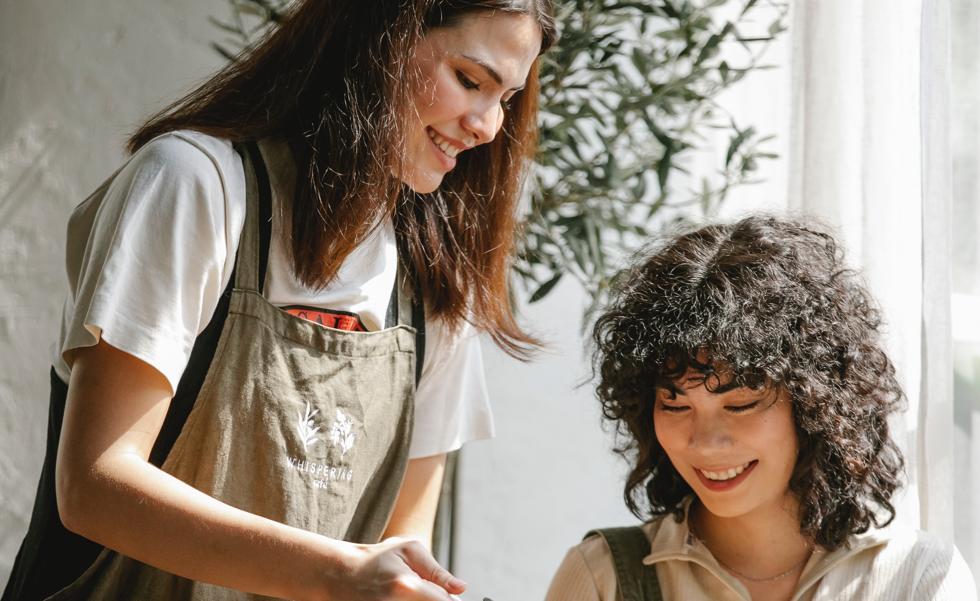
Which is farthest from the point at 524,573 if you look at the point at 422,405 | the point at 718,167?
the point at 422,405

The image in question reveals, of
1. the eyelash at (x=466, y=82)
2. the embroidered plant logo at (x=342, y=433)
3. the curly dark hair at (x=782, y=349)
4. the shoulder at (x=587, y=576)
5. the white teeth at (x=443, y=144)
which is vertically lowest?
the shoulder at (x=587, y=576)

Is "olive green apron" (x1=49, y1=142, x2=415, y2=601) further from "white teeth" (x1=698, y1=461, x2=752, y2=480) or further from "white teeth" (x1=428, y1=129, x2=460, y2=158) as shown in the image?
"white teeth" (x1=698, y1=461, x2=752, y2=480)

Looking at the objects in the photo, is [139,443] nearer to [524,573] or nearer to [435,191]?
[435,191]

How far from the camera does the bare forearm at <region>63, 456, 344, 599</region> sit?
945 millimetres

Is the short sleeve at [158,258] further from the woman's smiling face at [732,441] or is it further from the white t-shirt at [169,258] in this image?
the woman's smiling face at [732,441]

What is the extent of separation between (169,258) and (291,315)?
0.17 m

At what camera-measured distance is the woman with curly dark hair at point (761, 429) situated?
4.06 ft

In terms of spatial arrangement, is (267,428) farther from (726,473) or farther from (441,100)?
(726,473)

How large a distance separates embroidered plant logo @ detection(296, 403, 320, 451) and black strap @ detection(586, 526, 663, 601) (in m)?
0.41

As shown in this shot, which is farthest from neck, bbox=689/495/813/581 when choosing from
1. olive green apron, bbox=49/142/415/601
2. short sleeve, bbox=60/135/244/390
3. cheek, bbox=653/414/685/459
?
short sleeve, bbox=60/135/244/390

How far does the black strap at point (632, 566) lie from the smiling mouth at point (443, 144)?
502 millimetres

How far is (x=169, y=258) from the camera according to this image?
1007 millimetres

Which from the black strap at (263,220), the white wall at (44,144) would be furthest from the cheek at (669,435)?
the white wall at (44,144)

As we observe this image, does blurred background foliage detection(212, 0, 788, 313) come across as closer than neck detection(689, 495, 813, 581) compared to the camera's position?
No
